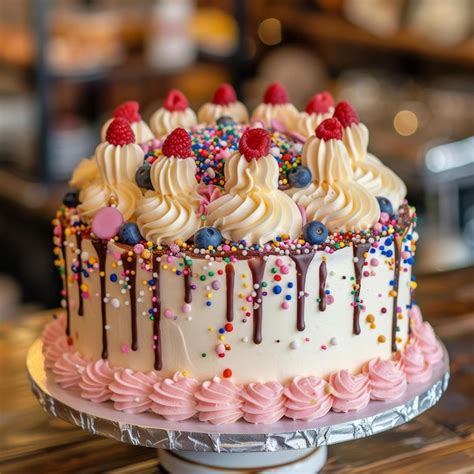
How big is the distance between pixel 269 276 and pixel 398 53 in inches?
138

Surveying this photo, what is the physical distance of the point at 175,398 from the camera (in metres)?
1.77

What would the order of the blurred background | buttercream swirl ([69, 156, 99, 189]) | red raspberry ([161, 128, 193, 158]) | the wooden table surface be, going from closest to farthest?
red raspberry ([161, 128, 193, 158]) → the wooden table surface → buttercream swirl ([69, 156, 99, 189]) → the blurred background

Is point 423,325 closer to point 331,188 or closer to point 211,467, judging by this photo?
point 331,188

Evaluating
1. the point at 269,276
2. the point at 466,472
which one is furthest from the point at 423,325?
the point at 269,276

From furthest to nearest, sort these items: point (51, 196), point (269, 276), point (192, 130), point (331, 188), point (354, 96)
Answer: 1. point (354, 96)
2. point (51, 196)
3. point (192, 130)
4. point (331, 188)
5. point (269, 276)

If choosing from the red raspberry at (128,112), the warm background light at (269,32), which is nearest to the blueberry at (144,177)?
the red raspberry at (128,112)

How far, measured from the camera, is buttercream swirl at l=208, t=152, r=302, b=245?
69.5 inches

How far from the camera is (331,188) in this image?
1.86 metres

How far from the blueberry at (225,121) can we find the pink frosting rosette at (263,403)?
23.0 inches

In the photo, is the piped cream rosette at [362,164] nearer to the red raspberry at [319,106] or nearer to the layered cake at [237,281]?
the layered cake at [237,281]

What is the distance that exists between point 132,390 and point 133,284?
19cm

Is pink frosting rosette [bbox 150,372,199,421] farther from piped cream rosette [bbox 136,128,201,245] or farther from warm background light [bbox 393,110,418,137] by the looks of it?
warm background light [bbox 393,110,418,137]

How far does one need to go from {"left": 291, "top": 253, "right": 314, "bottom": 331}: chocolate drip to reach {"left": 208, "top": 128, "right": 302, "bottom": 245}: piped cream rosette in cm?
6

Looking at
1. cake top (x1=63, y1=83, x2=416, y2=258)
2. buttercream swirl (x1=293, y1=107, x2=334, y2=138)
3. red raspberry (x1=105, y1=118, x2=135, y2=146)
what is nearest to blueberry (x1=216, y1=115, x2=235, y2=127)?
cake top (x1=63, y1=83, x2=416, y2=258)
